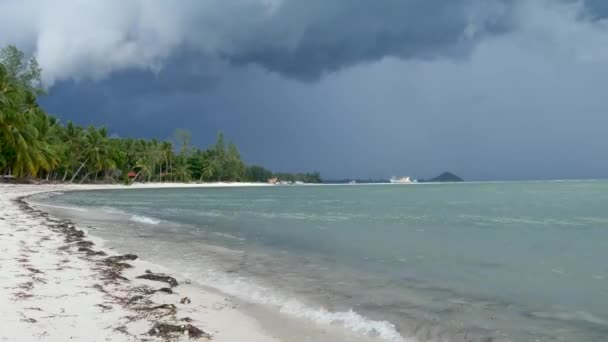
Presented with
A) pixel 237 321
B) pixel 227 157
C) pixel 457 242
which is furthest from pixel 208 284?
pixel 227 157

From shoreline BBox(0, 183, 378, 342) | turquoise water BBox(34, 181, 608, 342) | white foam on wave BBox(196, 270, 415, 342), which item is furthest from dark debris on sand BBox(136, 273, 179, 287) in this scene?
turquoise water BBox(34, 181, 608, 342)

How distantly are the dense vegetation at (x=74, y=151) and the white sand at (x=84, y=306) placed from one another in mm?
42854

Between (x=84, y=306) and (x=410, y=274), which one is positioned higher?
(x=84, y=306)

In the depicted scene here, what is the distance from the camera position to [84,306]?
256 inches

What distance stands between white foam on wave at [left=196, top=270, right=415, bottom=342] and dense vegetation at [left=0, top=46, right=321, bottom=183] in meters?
44.4

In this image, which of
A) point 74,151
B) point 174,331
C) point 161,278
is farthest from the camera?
point 74,151

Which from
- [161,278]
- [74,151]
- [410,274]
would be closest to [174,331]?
[161,278]

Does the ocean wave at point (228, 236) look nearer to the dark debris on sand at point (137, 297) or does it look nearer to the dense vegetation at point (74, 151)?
the dark debris on sand at point (137, 297)

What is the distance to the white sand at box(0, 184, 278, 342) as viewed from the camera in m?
5.44

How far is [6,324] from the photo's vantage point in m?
5.36

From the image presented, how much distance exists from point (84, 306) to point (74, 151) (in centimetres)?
8824

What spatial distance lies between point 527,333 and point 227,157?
14220 centimetres

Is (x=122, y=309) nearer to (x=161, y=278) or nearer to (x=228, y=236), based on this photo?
(x=161, y=278)

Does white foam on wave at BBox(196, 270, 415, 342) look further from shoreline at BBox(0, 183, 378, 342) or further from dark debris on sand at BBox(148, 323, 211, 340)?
dark debris on sand at BBox(148, 323, 211, 340)
